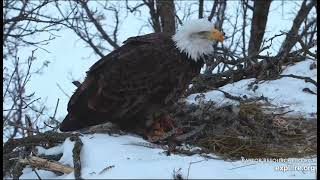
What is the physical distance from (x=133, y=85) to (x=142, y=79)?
0.09m

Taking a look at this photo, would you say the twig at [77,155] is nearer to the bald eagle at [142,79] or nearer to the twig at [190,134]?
the bald eagle at [142,79]

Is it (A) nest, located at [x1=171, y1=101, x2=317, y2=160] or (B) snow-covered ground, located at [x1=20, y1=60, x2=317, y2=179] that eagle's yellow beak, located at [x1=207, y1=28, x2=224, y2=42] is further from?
(B) snow-covered ground, located at [x1=20, y1=60, x2=317, y2=179]

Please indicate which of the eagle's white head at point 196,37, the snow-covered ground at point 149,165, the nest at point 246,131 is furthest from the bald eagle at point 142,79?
the nest at point 246,131

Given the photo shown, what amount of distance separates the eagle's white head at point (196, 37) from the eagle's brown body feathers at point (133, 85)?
0.19 feet

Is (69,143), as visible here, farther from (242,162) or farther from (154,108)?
(242,162)

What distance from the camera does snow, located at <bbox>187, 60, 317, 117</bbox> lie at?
5.40m

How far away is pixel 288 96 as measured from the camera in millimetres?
5672

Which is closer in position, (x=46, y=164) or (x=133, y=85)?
(x=46, y=164)

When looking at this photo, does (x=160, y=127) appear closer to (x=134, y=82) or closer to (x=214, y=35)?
(x=134, y=82)

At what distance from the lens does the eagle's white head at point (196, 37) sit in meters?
4.41

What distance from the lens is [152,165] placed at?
3.47 meters

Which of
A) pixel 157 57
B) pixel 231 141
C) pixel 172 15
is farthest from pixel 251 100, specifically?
pixel 172 15

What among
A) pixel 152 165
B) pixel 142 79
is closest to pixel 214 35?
pixel 142 79

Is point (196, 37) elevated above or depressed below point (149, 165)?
above
